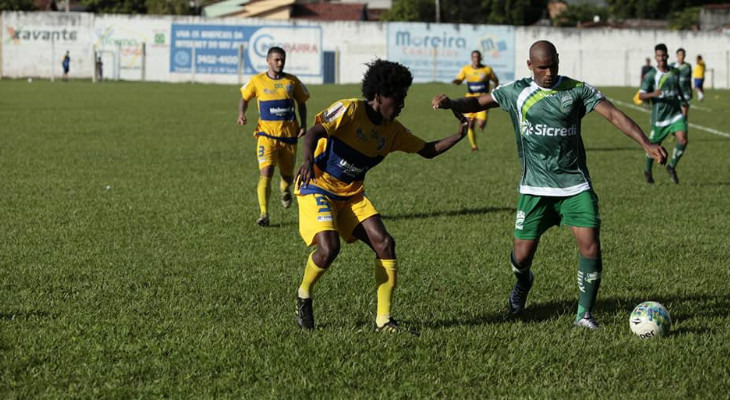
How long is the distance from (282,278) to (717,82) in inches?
2296

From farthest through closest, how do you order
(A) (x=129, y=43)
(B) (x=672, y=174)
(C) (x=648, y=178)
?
(A) (x=129, y=43), (B) (x=672, y=174), (C) (x=648, y=178)

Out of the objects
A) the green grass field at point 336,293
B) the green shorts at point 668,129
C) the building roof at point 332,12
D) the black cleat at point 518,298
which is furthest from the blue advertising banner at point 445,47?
the black cleat at point 518,298

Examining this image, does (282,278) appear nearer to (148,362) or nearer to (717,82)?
(148,362)

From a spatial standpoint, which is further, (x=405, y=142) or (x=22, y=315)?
(x=22, y=315)

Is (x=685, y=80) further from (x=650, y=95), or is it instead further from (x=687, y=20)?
(x=687, y=20)

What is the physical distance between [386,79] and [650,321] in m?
2.10

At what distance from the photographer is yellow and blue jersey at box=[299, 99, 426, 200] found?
20.2ft

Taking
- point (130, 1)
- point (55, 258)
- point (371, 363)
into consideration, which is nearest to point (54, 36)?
point (130, 1)

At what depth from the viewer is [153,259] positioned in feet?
28.6

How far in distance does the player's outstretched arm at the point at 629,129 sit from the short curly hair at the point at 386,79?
122cm

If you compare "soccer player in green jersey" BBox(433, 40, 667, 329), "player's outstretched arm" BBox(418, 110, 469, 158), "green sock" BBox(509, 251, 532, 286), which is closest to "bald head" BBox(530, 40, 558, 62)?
"soccer player in green jersey" BBox(433, 40, 667, 329)

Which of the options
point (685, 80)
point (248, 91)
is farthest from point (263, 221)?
point (685, 80)

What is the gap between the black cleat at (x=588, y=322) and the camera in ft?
20.6

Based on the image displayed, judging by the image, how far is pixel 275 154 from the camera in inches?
447
